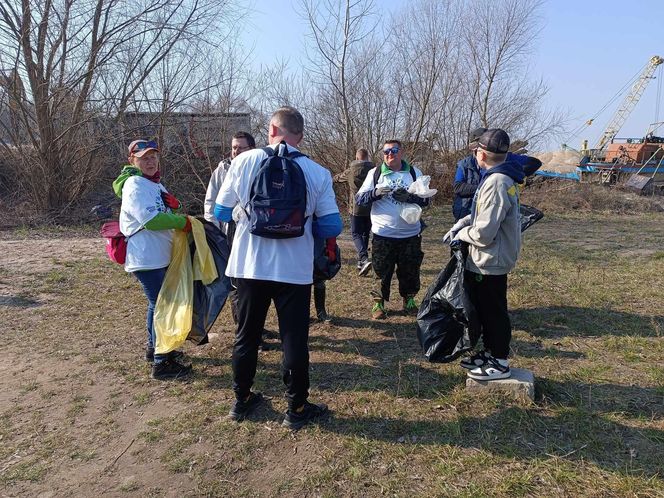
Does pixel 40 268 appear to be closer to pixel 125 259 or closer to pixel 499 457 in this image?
pixel 125 259

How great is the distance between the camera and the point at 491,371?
10.9ft

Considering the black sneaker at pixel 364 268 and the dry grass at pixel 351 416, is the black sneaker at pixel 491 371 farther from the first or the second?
the black sneaker at pixel 364 268

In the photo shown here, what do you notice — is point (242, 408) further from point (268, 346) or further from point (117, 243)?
point (117, 243)

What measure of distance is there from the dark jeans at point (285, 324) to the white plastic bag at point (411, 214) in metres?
1.98

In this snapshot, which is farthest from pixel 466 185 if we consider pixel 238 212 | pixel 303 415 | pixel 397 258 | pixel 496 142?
pixel 303 415

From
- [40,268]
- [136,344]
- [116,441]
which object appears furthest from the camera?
[40,268]

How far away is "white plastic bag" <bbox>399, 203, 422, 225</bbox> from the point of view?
15.2 ft

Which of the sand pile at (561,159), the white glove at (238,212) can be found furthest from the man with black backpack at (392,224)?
the sand pile at (561,159)

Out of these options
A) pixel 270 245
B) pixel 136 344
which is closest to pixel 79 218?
pixel 136 344

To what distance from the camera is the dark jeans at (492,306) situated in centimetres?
329

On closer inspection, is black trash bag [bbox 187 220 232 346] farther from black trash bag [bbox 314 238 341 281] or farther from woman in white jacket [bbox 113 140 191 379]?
black trash bag [bbox 314 238 341 281]

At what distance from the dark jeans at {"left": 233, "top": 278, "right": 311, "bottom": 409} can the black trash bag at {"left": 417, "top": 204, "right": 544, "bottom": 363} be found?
3.23ft

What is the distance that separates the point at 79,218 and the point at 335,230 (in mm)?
10329

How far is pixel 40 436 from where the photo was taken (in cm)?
306
